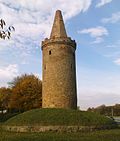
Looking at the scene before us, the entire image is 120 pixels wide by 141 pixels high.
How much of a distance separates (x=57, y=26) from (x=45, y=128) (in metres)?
16.9

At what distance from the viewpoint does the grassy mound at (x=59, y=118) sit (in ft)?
90.0

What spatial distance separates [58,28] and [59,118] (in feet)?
48.9

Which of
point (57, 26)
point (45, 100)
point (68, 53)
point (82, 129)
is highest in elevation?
point (57, 26)

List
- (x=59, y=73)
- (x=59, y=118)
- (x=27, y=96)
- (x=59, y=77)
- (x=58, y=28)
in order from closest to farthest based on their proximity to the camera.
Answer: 1. (x=59, y=118)
2. (x=59, y=77)
3. (x=59, y=73)
4. (x=58, y=28)
5. (x=27, y=96)

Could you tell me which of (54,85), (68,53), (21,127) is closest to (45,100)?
(54,85)

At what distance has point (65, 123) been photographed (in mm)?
27219

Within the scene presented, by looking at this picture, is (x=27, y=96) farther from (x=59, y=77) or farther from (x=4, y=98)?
(x=59, y=77)

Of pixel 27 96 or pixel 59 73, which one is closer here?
pixel 59 73

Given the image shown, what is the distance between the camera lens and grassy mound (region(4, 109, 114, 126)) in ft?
90.0

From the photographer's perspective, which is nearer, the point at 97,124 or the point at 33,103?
the point at 97,124

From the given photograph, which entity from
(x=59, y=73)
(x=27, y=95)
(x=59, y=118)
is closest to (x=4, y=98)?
(x=27, y=95)

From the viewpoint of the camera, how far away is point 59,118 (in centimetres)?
2831

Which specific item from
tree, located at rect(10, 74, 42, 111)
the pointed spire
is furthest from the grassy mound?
tree, located at rect(10, 74, 42, 111)

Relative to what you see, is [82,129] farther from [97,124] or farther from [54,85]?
[54,85]
